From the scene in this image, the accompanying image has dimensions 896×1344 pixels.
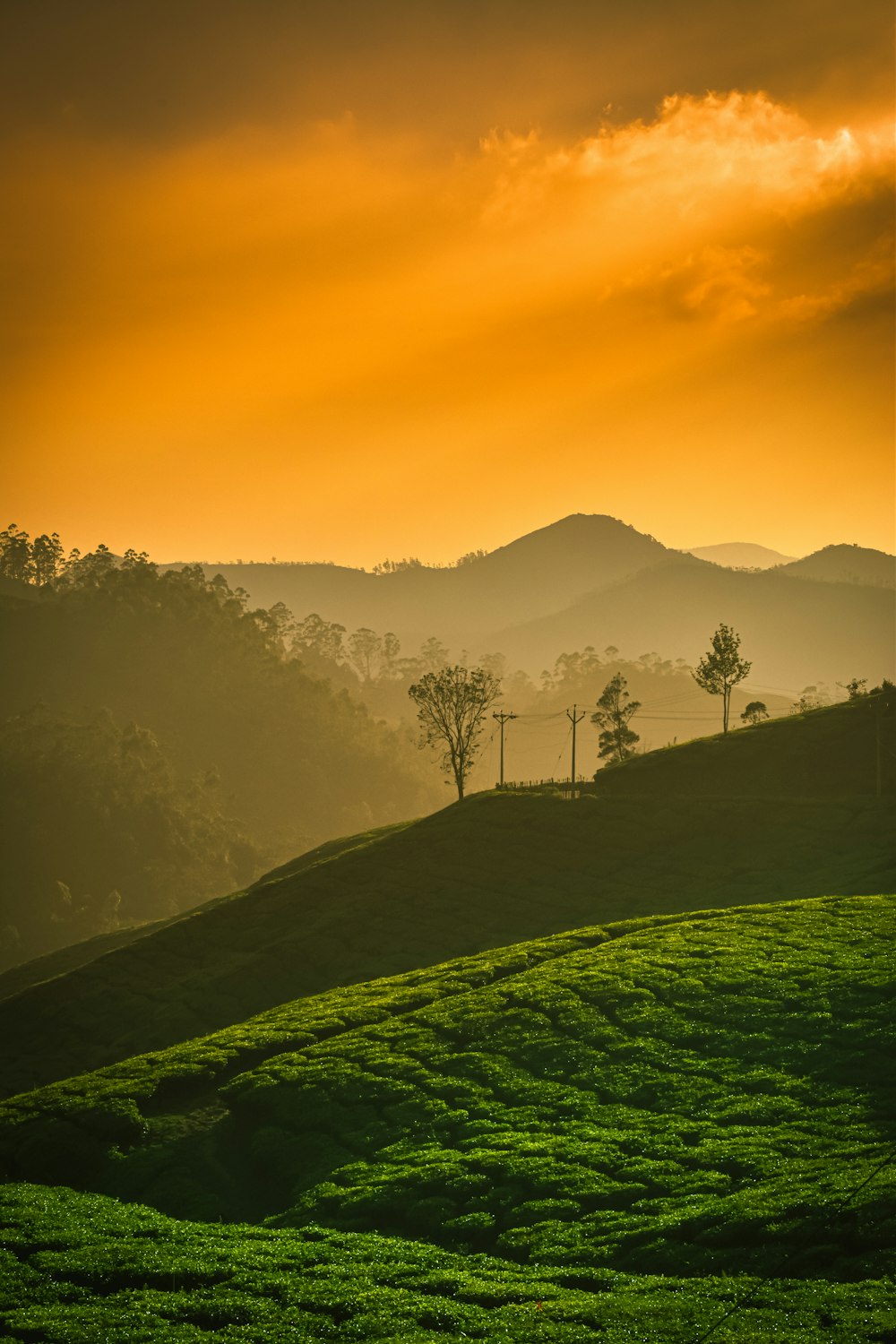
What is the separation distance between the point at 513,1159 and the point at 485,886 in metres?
64.0

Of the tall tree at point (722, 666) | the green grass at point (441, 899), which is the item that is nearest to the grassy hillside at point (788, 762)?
the green grass at point (441, 899)

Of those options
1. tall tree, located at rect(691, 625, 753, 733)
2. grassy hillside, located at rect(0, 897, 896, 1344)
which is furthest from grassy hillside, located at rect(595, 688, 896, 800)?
grassy hillside, located at rect(0, 897, 896, 1344)

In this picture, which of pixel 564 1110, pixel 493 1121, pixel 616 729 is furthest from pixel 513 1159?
pixel 616 729

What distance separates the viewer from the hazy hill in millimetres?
91625

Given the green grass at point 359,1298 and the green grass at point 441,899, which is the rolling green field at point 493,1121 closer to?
the green grass at point 359,1298

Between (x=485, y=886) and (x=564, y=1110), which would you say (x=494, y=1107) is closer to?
(x=564, y=1110)

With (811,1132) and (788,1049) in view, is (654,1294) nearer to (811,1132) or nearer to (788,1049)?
(811,1132)

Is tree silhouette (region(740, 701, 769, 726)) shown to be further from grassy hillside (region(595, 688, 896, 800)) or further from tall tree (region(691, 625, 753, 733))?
grassy hillside (region(595, 688, 896, 800))

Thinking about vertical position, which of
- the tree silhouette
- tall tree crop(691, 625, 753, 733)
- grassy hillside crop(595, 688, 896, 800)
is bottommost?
grassy hillside crop(595, 688, 896, 800)

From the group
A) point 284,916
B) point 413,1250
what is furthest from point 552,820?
point 413,1250

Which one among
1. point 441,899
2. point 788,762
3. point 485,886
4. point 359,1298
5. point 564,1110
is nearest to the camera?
point 359,1298

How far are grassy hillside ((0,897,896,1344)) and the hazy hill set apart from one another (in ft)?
55.0

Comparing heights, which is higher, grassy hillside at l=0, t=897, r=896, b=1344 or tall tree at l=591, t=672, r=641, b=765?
tall tree at l=591, t=672, r=641, b=765

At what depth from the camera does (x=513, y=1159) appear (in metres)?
43.0
